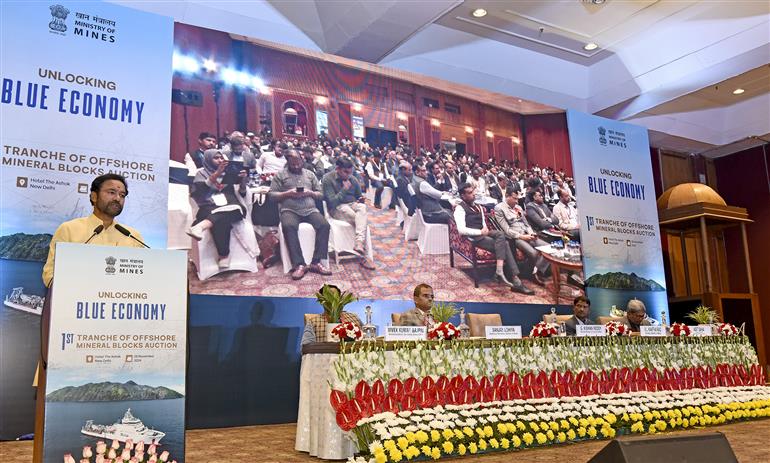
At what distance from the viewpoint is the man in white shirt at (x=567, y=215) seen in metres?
7.73

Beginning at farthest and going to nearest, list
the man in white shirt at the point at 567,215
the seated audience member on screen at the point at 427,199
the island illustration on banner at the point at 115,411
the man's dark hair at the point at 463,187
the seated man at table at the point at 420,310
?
the man in white shirt at the point at 567,215 < the man's dark hair at the point at 463,187 < the seated audience member on screen at the point at 427,199 < the seated man at table at the point at 420,310 < the island illustration on banner at the point at 115,411

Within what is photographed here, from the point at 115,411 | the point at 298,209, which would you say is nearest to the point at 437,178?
the point at 298,209

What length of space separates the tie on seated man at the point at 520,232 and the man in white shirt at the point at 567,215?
0.40 metres

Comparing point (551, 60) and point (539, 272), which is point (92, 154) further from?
point (551, 60)

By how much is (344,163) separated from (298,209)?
713 mm

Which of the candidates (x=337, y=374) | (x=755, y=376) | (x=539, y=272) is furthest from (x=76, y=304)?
(x=539, y=272)

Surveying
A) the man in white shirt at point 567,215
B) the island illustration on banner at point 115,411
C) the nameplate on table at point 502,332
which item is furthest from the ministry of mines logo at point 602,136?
the island illustration on banner at point 115,411

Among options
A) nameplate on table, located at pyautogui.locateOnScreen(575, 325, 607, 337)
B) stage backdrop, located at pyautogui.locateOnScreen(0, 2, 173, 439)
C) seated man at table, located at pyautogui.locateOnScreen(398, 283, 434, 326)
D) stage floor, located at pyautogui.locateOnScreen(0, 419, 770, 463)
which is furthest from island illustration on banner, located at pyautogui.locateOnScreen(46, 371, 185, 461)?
stage backdrop, located at pyautogui.locateOnScreen(0, 2, 173, 439)

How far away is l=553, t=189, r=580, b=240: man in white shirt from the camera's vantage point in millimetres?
7727

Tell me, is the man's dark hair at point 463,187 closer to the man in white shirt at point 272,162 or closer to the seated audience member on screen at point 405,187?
the seated audience member on screen at point 405,187

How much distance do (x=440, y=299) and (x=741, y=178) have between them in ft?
20.7

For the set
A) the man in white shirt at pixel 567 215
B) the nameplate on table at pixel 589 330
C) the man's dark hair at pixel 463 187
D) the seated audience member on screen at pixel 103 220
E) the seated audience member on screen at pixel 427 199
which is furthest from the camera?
the man in white shirt at pixel 567 215

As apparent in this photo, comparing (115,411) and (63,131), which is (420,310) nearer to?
(115,411)

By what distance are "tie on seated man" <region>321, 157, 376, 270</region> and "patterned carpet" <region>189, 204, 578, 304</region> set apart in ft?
0.36
